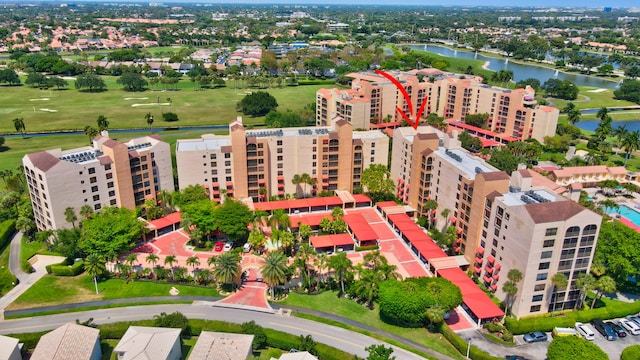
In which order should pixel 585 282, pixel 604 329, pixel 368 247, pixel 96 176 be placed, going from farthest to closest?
pixel 368 247
pixel 96 176
pixel 585 282
pixel 604 329

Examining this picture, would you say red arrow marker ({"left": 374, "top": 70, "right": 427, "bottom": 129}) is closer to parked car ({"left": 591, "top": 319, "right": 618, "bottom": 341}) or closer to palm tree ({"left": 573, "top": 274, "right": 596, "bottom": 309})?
palm tree ({"left": 573, "top": 274, "right": 596, "bottom": 309})

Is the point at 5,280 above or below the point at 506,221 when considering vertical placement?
below

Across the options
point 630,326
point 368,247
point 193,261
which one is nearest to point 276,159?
point 368,247

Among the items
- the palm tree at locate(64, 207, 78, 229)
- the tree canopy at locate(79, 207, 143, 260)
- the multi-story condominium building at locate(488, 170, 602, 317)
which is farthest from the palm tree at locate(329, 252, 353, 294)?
the palm tree at locate(64, 207, 78, 229)

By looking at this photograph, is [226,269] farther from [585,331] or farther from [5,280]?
[585,331]

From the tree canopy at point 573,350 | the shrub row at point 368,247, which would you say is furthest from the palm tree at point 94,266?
the tree canopy at point 573,350

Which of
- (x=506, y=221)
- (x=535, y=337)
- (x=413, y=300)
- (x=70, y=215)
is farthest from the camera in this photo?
(x=70, y=215)

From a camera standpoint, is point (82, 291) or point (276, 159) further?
point (276, 159)
